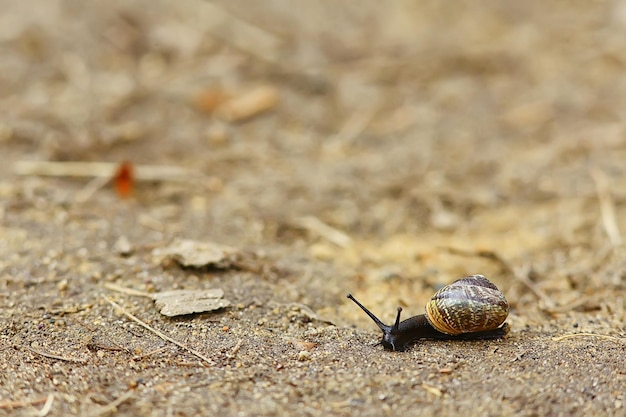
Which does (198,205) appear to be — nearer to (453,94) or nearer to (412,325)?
(412,325)

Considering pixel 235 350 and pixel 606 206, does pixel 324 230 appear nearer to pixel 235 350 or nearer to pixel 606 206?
pixel 235 350

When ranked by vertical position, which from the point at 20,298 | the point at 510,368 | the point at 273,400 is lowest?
the point at 20,298

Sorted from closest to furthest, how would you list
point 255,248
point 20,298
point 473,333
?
point 473,333, point 20,298, point 255,248

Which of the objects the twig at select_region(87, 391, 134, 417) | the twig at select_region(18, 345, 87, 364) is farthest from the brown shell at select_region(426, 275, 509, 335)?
the twig at select_region(18, 345, 87, 364)

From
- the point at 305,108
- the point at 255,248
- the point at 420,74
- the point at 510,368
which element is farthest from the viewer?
the point at 420,74

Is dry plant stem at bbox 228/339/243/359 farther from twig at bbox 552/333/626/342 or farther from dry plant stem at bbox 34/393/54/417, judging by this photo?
twig at bbox 552/333/626/342

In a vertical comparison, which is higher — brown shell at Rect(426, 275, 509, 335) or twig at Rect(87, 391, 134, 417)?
brown shell at Rect(426, 275, 509, 335)

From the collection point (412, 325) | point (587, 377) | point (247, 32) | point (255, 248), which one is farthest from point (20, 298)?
point (247, 32)
